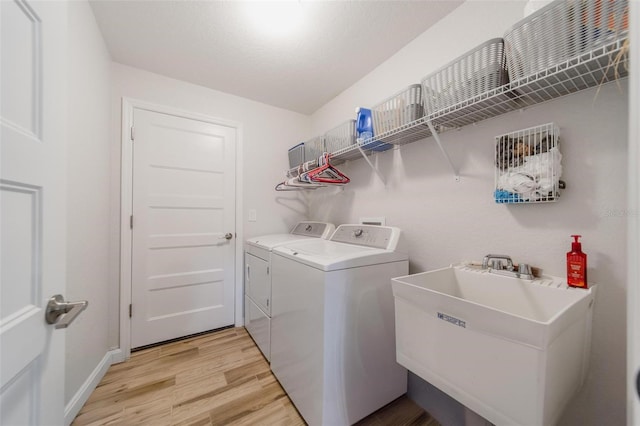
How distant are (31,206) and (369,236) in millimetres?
1461

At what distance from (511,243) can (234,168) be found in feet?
7.51

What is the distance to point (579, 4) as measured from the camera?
74 cm

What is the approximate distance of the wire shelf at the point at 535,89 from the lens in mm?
743

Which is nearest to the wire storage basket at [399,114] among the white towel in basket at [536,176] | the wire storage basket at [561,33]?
the wire storage basket at [561,33]

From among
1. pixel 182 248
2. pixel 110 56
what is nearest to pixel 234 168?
pixel 182 248

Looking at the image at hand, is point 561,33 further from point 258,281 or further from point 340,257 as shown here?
point 258,281

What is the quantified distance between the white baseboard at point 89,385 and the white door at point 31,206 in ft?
3.44

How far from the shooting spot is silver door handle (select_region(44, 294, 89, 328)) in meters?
0.56

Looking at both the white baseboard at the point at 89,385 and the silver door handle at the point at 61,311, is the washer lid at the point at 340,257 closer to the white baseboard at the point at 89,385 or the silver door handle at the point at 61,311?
the silver door handle at the point at 61,311

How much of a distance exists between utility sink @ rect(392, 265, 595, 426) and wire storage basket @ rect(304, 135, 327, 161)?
1557 mm

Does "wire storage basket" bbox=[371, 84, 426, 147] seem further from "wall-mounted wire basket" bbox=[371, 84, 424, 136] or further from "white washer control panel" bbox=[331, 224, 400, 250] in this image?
"white washer control panel" bbox=[331, 224, 400, 250]

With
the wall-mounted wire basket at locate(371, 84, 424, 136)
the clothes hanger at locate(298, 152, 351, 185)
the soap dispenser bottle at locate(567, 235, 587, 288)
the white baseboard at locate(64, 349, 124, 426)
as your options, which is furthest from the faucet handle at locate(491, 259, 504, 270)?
the white baseboard at locate(64, 349, 124, 426)

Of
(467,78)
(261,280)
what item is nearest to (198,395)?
(261,280)

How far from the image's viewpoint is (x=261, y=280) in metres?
1.88
